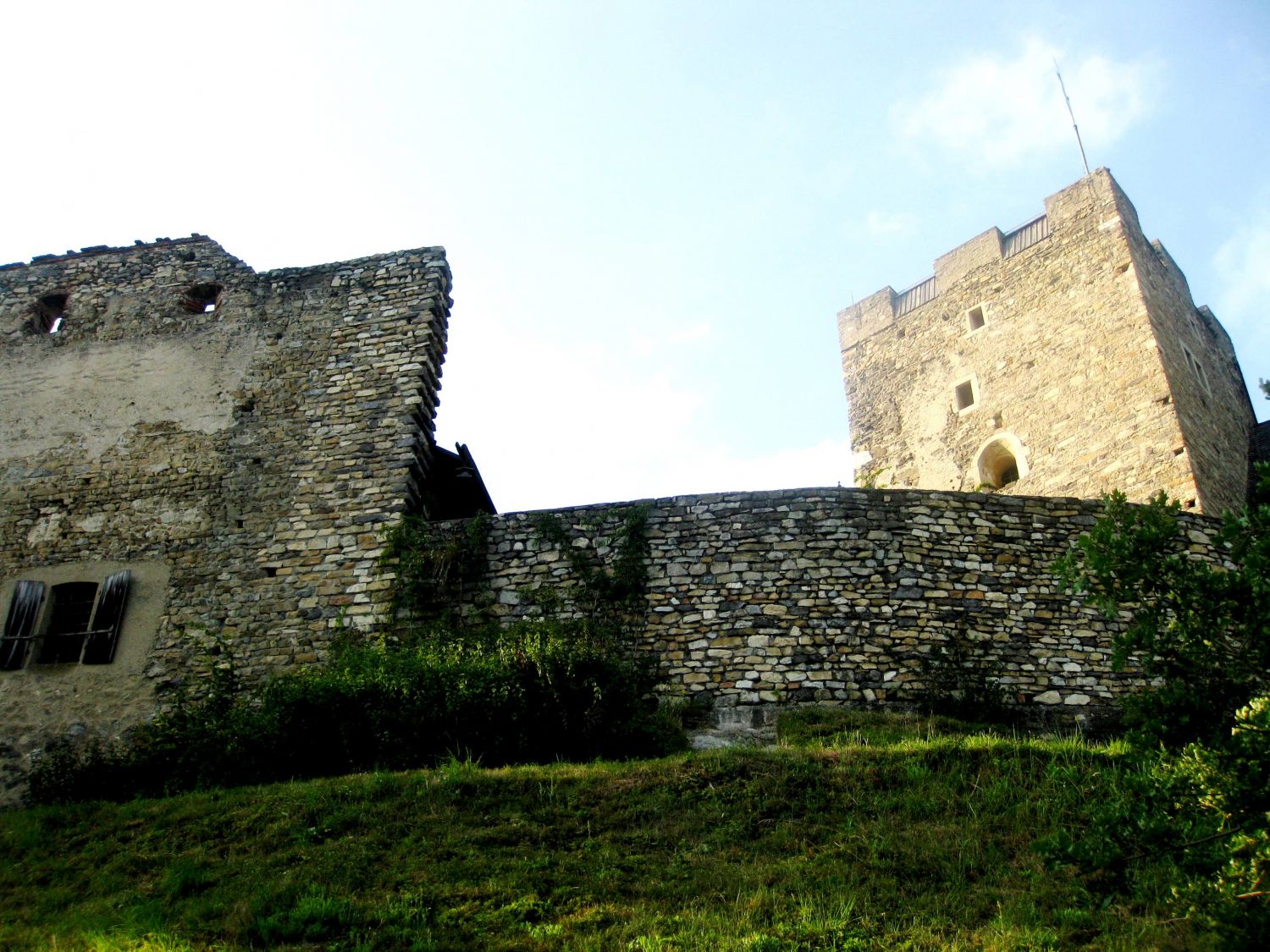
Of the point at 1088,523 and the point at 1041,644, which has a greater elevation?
the point at 1088,523

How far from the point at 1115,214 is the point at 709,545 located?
12277mm

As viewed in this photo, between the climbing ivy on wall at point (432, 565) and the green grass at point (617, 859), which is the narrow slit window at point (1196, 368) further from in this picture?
the climbing ivy on wall at point (432, 565)

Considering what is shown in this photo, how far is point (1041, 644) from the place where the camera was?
11.8 m

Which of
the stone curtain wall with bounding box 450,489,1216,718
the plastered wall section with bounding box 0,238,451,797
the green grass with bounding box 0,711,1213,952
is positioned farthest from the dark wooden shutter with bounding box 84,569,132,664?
the stone curtain wall with bounding box 450,489,1216,718

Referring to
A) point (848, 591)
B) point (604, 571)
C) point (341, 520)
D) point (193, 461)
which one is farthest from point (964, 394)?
point (193, 461)

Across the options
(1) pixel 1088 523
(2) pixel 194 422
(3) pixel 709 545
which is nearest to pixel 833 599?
(3) pixel 709 545

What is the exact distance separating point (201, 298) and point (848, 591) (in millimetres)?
9966

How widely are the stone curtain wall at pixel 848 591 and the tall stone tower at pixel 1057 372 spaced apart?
4478 millimetres

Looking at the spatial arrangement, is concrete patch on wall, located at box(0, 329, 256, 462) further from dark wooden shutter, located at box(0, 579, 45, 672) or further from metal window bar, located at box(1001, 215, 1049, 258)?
metal window bar, located at box(1001, 215, 1049, 258)

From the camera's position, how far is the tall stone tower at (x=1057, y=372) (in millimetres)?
17469

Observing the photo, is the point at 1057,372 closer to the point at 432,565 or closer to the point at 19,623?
the point at 432,565

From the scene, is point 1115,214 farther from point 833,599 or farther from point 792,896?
point 792,896

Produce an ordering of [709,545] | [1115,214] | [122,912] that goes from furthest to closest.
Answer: [1115,214]
[709,545]
[122,912]

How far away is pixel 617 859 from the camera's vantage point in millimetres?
7621
